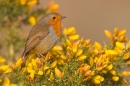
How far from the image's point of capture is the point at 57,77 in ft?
15.9

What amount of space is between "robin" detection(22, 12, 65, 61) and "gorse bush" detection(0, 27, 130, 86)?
10.6 inches

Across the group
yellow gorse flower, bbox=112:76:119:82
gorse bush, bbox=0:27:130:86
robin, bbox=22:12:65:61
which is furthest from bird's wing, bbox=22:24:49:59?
yellow gorse flower, bbox=112:76:119:82

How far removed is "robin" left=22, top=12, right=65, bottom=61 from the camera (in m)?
5.96

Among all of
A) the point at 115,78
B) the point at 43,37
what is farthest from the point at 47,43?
the point at 115,78

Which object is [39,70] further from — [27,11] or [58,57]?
[27,11]

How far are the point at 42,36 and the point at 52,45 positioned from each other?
22 centimetres

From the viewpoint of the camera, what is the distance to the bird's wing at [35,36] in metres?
5.97

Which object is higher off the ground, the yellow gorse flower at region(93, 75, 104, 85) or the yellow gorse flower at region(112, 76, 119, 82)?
the yellow gorse flower at region(112, 76, 119, 82)

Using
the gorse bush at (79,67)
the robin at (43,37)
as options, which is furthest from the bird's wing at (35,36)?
the gorse bush at (79,67)

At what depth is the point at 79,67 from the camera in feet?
16.4

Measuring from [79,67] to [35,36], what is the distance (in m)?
1.17

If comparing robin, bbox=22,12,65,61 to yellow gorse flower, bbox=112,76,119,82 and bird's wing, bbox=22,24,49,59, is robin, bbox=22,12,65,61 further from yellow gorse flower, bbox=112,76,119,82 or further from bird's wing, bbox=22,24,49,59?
yellow gorse flower, bbox=112,76,119,82

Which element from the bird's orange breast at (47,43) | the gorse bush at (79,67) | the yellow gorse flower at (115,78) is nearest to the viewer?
the gorse bush at (79,67)

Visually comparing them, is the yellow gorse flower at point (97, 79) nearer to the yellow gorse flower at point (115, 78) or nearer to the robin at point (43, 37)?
the yellow gorse flower at point (115, 78)
